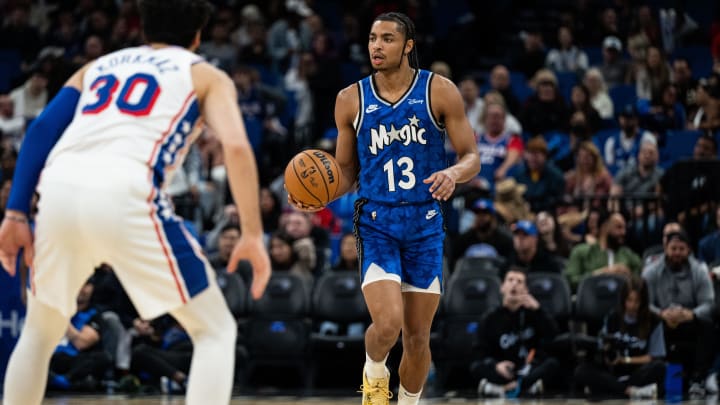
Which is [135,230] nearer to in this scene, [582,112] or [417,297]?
[417,297]

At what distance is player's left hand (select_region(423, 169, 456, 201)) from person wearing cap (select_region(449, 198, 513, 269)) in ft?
20.0

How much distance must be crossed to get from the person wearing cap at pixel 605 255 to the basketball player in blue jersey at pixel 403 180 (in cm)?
547

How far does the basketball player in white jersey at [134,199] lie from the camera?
475cm

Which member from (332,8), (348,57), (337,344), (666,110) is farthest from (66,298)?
(332,8)

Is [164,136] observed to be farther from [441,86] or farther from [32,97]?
[32,97]

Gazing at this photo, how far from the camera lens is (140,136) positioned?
4898 millimetres

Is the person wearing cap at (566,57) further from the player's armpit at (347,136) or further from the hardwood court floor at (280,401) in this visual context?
the player's armpit at (347,136)

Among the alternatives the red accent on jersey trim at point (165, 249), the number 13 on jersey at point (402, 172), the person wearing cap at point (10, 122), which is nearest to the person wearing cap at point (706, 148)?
the number 13 on jersey at point (402, 172)

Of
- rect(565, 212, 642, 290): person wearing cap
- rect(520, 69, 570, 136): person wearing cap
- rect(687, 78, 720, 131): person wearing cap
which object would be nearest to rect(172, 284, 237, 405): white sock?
rect(565, 212, 642, 290): person wearing cap

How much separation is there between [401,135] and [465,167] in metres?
0.43

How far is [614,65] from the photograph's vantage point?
1609 centimetres

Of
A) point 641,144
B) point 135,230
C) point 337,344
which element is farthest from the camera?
point 641,144

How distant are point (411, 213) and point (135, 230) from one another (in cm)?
264

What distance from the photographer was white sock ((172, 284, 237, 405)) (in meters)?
4.73
